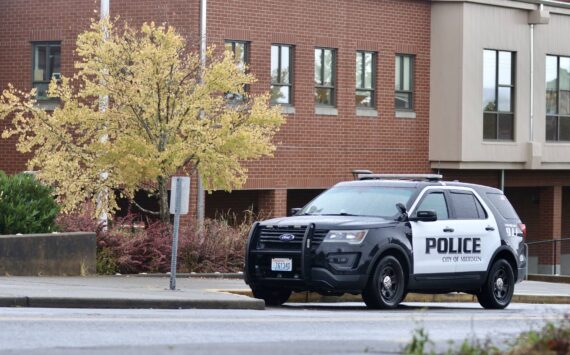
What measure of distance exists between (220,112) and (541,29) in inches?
702

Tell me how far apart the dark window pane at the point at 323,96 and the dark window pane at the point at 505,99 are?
5.92m

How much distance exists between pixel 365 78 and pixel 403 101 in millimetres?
1637

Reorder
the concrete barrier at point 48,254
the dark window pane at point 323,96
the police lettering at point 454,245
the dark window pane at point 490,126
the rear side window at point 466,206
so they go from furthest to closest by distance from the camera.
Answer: the dark window pane at point 490,126 → the dark window pane at point 323,96 → the concrete barrier at point 48,254 → the rear side window at point 466,206 → the police lettering at point 454,245

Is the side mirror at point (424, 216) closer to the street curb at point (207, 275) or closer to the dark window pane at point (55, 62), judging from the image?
the street curb at point (207, 275)

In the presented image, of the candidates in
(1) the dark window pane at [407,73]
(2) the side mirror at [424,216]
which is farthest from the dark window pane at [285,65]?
(2) the side mirror at [424,216]

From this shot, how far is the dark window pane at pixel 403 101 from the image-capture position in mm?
40031

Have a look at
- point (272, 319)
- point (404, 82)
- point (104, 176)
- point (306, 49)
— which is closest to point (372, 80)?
point (404, 82)

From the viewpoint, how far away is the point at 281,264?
1967cm

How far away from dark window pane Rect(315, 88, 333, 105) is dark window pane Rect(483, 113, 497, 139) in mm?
5236

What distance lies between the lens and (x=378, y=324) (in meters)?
16.0

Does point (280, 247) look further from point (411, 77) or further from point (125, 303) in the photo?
point (411, 77)

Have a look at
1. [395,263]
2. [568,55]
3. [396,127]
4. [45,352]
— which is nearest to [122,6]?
[396,127]

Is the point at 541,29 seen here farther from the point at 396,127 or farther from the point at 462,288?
the point at 462,288

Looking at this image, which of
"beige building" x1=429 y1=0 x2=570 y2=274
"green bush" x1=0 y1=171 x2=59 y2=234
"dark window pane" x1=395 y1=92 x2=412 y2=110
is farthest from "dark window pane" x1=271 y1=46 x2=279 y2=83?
"green bush" x1=0 y1=171 x2=59 y2=234
